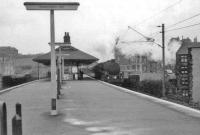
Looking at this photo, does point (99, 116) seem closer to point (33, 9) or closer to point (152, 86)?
point (33, 9)

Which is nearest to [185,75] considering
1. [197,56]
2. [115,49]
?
[197,56]

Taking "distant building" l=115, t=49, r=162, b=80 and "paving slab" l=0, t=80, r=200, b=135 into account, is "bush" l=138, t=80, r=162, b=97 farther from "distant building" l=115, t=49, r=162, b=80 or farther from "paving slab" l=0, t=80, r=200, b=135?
"distant building" l=115, t=49, r=162, b=80

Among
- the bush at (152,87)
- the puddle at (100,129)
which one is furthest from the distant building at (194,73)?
the puddle at (100,129)

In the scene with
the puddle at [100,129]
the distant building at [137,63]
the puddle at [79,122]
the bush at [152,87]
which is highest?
the distant building at [137,63]

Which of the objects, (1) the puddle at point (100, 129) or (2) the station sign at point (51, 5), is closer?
(1) the puddle at point (100, 129)

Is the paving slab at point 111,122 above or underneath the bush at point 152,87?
above

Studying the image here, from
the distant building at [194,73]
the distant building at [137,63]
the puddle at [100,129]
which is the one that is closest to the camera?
the puddle at [100,129]

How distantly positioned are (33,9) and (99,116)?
384cm

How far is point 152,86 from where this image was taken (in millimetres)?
39656

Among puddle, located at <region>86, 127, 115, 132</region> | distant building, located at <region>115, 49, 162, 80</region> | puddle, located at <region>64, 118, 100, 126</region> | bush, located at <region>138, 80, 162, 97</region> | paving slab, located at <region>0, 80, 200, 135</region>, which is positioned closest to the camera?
paving slab, located at <region>0, 80, 200, 135</region>

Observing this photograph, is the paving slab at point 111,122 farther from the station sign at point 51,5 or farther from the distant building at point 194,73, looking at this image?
the distant building at point 194,73

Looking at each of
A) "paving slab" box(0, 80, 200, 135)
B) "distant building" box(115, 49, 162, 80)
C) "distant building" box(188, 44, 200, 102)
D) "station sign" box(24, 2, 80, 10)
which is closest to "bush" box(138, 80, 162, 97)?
"distant building" box(188, 44, 200, 102)

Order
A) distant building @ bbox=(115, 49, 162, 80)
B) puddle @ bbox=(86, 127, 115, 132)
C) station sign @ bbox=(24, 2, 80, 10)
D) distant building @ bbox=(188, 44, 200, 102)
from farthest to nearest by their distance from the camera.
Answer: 1. distant building @ bbox=(115, 49, 162, 80)
2. distant building @ bbox=(188, 44, 200, 102)
3. station sign @ bbox=(24, 2, 80, 10)
4. puddle @ bbox=(86, 127, 115, 132)

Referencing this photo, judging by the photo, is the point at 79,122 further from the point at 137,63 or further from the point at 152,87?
the point at 137,63
